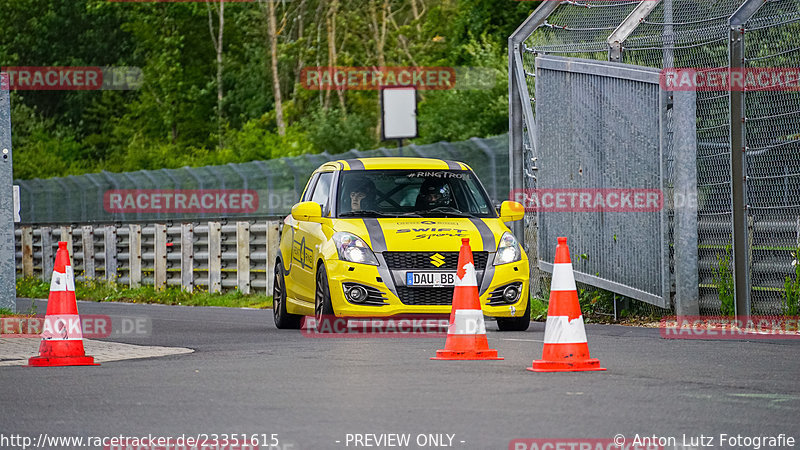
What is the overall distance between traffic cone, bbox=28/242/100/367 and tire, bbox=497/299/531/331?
4723 millimetres

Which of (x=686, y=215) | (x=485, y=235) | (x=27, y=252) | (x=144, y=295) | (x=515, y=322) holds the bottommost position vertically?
(x=144, y=295)

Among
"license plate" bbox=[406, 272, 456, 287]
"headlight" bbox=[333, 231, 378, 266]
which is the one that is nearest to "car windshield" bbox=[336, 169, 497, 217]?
"headlight" bbox=[333, 231, 378, 266]

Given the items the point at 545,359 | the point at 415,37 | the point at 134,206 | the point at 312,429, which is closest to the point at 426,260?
the point at 545,359

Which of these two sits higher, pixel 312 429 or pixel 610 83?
pixel 610 83

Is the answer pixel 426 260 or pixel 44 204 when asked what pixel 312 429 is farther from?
pixel 44 204

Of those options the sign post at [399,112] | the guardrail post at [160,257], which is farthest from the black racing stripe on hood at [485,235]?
the guardrail post at [160,257]

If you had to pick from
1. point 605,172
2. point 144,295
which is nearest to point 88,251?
point 144,295

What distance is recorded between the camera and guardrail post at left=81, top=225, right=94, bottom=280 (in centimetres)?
3225

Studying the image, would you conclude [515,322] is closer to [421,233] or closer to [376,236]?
[421,233]

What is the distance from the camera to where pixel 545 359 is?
10633mm

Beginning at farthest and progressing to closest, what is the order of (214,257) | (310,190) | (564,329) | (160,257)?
(160,257) < (214,257) < (310,190) < (564,329)

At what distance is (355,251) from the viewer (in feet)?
48.1

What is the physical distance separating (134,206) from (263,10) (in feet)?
136

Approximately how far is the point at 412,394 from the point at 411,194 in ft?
21.8
